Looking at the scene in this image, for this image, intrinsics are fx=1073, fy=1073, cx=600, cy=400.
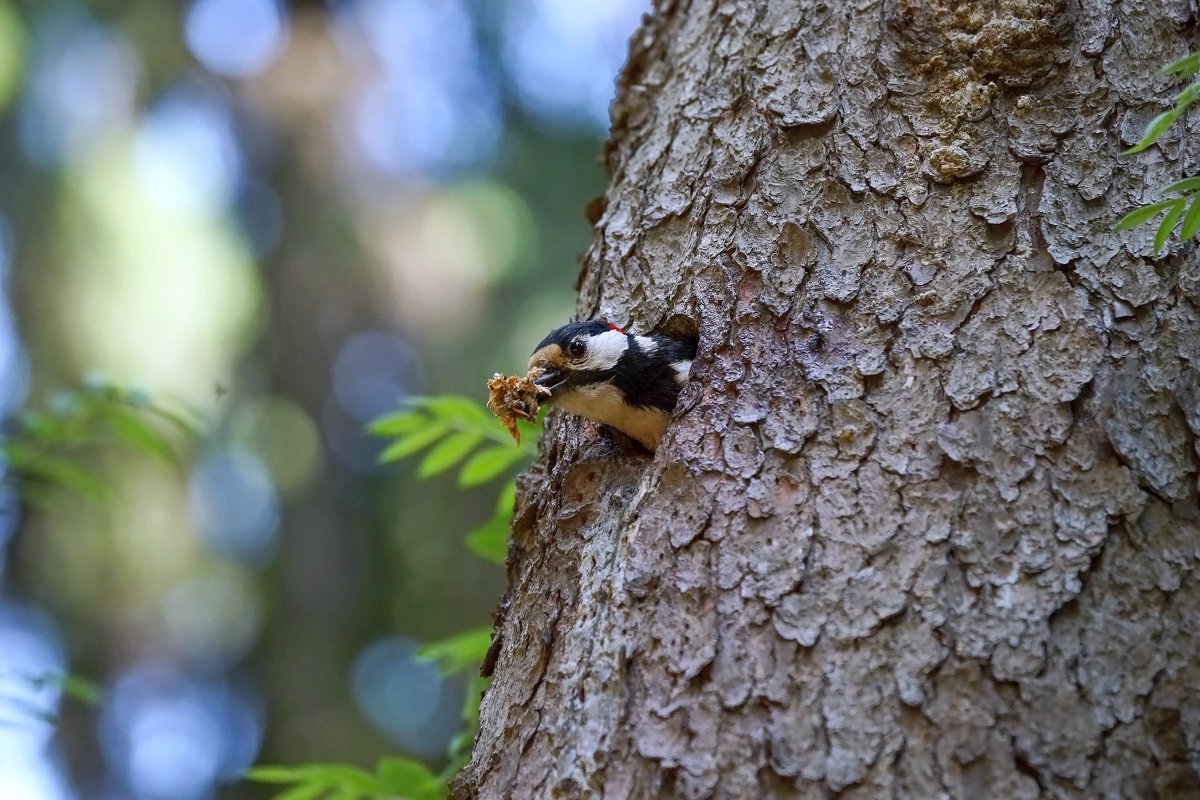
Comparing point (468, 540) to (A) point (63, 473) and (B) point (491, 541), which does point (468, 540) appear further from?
(A) point (63, 473)

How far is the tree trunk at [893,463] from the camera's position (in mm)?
1771

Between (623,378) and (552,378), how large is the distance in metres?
0.24

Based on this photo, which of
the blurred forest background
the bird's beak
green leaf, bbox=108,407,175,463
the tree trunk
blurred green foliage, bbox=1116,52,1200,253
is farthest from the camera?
the blurred forest background

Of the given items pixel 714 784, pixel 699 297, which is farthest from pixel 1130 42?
pixel 714 784

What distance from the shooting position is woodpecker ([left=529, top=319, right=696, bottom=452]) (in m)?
2.75

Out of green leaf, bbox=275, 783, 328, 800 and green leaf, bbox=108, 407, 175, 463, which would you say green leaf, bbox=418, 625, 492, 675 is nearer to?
green leaf, bbox=275, 783, 328, 800

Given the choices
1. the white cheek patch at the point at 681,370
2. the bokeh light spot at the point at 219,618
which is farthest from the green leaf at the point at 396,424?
the bokeh light spot at the point at 219,618

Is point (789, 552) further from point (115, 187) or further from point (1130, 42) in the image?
point (115, 187)

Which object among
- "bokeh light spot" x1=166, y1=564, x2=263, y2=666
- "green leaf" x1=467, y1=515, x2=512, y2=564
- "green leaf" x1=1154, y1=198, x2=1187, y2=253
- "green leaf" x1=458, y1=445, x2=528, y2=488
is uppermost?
"green leaf" x1=1154, y1=198, x2=1187, y2=253

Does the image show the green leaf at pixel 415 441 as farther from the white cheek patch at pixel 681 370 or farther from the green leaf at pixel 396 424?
the white cheek patch at pixel 681 370

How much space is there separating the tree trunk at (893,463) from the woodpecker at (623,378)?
2.8 inches

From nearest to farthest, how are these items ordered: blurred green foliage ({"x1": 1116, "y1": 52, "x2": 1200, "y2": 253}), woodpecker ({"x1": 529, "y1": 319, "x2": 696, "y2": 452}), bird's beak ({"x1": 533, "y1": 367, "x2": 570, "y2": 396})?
1. blurred green foliage ({"x1": 1116, "y1": 52, "x2": 1200, "y2": 253})
2. woodpecker ({"x1": 529, "y1": 319, "x2": 696, "y2": 452})
3. bird's beak ({"x1": 533, "y1": 367, "x2": 570, "y2": 396})

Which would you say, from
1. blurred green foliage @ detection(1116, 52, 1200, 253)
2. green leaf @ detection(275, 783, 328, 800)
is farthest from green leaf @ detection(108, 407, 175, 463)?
blurred green foliage @ detection(1116, 52, 1200, 253)

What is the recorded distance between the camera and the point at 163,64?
24.2 feet
